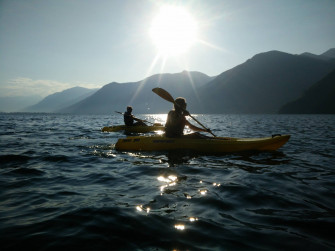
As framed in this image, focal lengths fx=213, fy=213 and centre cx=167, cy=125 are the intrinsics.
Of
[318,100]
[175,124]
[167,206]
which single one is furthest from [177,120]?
[318,100]

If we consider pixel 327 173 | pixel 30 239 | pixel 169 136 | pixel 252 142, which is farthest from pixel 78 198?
pixel 252 142

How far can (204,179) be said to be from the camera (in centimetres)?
546

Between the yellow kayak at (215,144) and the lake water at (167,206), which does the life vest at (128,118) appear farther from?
the lake water at (167,206)

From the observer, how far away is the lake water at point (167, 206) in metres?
2.79

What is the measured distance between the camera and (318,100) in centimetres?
11844

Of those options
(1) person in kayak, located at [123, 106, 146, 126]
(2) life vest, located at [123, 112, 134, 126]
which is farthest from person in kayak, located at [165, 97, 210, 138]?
(2) life vest, located at [123, 112, 134, 126]

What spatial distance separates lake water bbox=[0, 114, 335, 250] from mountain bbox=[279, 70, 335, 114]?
429 feet

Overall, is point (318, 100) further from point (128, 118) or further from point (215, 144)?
point (215, 144)

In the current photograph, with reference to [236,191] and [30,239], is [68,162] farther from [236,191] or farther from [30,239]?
[236,191]

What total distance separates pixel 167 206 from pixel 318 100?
143 meters

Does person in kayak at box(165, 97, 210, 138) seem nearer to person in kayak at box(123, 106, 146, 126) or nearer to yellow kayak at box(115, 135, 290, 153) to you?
yellow kayak at box(115, 135, 290, 153)

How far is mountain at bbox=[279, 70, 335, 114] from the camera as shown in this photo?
366 ft

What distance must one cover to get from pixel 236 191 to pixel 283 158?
13.9 ft

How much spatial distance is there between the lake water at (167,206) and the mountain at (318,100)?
5150 inches
